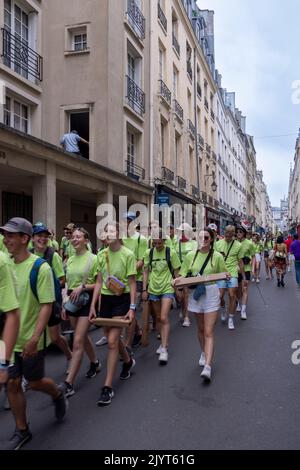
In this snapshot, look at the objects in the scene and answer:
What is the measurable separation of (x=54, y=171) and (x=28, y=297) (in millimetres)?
8290

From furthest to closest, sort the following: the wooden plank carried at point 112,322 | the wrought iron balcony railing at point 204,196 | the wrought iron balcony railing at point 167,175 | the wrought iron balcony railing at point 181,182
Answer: the wrought iron balcony railing at point 204,196
the wrought iron balcony railing at point 181,182
the wrought iron balcony railing at point 167,175
the wooden plank carried at point 112,322

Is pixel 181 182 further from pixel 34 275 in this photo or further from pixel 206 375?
pixel 34 275

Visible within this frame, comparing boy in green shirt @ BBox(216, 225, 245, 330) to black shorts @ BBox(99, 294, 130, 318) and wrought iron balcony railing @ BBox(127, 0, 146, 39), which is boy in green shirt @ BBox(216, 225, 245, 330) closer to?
black shorts @ BBox(99, 294, 130, 318)

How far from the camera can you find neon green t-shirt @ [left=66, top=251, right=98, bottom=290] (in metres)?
5.05

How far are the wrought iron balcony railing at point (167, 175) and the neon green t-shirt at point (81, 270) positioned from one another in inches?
611

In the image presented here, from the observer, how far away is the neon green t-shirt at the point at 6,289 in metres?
2.82

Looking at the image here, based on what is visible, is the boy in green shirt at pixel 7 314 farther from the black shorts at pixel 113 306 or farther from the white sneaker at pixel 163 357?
the white sneaker at pixel 163 357

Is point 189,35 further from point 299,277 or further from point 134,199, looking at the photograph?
point 299,277

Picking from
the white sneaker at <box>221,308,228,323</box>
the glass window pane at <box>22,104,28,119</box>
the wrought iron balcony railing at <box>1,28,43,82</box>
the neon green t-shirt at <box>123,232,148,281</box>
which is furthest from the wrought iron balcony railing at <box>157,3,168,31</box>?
the neon green t-shirt at <box>123,232,148,281</box>

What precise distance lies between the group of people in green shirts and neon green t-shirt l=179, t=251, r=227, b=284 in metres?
0.01

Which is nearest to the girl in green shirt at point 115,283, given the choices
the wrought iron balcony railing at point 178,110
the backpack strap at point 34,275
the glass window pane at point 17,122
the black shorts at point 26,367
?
the black shorts at point 26,367

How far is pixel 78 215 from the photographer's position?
17.5 metres

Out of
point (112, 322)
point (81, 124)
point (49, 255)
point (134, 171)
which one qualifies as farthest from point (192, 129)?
point (112, 322)

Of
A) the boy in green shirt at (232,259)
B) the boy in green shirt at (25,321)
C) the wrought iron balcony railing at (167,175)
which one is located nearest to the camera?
the boy in green shirt at (25,321)
